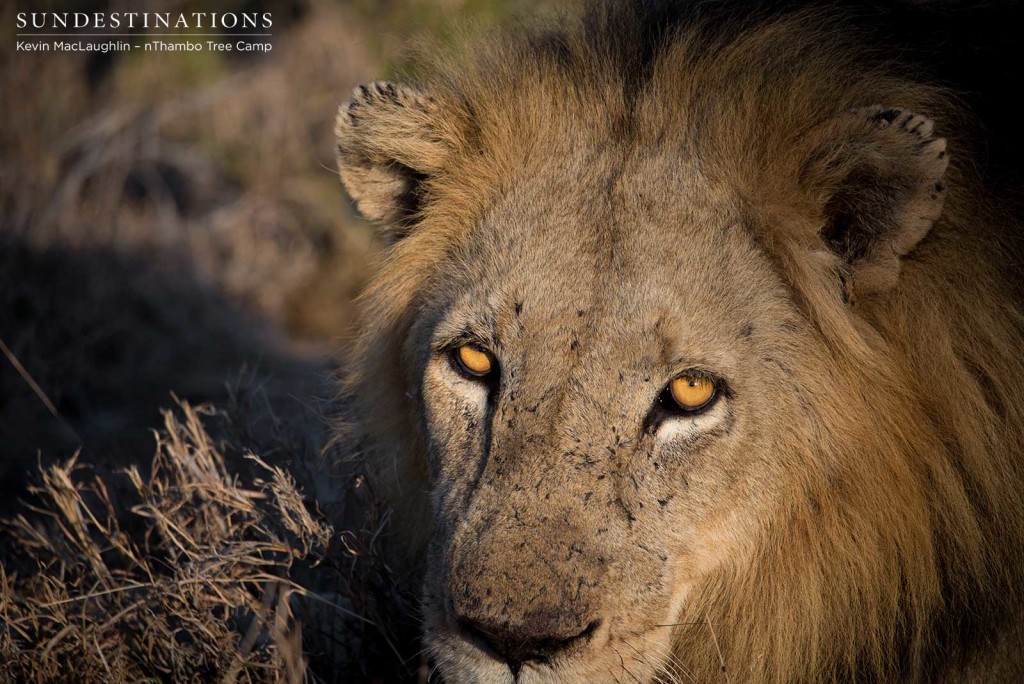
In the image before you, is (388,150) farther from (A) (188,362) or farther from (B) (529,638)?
(A) (188,362)

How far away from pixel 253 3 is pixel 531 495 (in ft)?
32.6

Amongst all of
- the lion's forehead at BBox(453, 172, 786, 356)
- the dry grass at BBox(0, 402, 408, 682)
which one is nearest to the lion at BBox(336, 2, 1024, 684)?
the lion's forehead at BBox(453, 172, 786, 356)

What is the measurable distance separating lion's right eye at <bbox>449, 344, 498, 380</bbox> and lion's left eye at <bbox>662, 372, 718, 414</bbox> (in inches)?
20.8

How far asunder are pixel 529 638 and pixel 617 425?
24.6 inches

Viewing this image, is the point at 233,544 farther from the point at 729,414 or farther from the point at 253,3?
the point at 253,3

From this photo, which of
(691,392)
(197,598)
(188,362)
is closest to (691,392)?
(691,392)

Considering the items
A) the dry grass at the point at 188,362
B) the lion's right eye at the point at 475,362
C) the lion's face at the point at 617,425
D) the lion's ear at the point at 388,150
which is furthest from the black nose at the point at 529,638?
the lion's ear at the point at 388,150

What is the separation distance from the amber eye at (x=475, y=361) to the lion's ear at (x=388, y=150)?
27.6 inches

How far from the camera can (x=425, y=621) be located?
288 cm

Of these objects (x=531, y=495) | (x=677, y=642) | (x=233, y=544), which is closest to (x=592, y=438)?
(x=531, y=495)

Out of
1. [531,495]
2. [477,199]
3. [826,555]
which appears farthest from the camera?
[477,199]

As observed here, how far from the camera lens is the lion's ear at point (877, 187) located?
2.67 metres

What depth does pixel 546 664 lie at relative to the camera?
→ 2.58 meters

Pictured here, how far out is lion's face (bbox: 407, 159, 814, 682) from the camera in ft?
8.86
